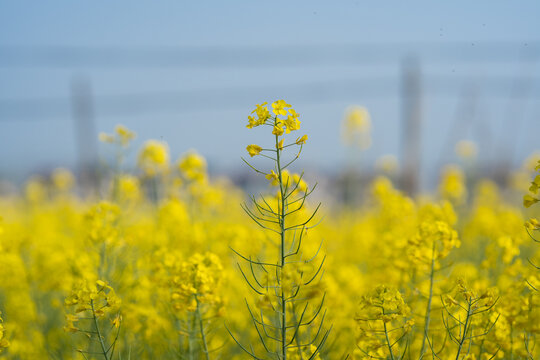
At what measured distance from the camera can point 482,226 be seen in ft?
14.7

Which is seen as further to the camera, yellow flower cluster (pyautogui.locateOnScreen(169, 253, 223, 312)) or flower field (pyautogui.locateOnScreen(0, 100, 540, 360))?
yellow flower cluster (pyautogui.locateOnScreen(169, 253, 223, 312))

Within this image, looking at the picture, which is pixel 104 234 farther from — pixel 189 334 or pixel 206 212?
pixel 206 212

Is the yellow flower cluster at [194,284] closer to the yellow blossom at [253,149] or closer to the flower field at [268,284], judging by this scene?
the flower field at [268,284]

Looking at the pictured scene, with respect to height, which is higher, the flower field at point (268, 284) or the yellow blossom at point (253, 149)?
the yellow blossom at point (253, 149)

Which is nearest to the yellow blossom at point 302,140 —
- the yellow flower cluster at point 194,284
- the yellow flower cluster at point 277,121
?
the yellow flower cluster at point 277,121

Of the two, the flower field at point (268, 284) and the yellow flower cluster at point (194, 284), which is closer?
the flower field at point (268, 284)

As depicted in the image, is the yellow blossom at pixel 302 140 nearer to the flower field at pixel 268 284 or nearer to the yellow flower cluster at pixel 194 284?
the flower field at pixel 268 284

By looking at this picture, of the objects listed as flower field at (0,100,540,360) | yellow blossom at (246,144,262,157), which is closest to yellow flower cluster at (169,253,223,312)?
flower field at (0,100,540,360)

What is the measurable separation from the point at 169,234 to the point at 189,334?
1.76 meters

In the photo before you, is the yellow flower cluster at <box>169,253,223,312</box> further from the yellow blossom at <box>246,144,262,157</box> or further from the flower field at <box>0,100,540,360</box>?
the yellow blossom at <box>246,144,262,157</box>

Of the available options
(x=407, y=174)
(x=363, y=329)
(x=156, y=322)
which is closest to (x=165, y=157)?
(x=156, y=322)

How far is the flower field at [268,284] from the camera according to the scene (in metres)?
1.69

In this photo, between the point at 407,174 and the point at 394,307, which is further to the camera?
the point at 407,174

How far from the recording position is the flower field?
1.69 m
